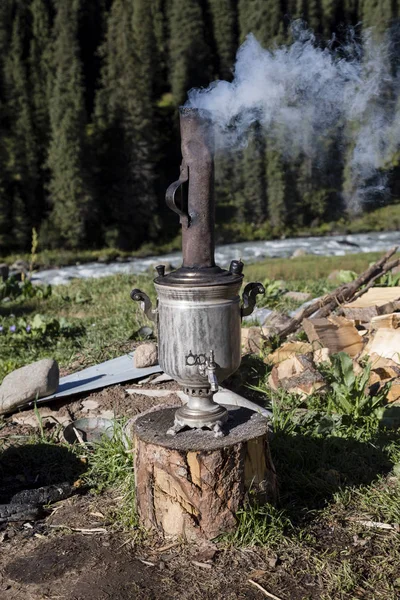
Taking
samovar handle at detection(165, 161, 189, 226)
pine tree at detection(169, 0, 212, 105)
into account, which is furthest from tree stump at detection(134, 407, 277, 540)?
pine tree at detection(169, 0, 212, 105)

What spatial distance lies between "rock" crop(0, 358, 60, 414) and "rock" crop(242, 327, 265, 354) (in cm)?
167

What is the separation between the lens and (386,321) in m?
5.88

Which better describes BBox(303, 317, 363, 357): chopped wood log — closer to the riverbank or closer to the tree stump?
the tree stump

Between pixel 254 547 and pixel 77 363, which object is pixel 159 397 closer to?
pixel 77 363

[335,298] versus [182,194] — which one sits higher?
[182,194]

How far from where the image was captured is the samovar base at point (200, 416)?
3430 mm

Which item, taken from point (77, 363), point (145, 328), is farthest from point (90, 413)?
point (145, 328)

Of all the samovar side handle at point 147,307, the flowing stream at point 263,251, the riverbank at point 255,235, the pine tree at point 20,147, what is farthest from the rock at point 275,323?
the pine tree at point 20,147

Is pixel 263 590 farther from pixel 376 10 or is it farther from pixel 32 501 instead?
pixel 376 10

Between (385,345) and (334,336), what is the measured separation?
43 centimetres

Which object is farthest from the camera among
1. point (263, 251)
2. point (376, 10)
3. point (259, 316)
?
point (376, 10)

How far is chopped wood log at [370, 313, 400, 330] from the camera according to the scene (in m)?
5.85

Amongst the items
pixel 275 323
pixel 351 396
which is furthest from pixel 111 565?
pixel 275 323

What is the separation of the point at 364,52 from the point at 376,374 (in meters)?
2.51
